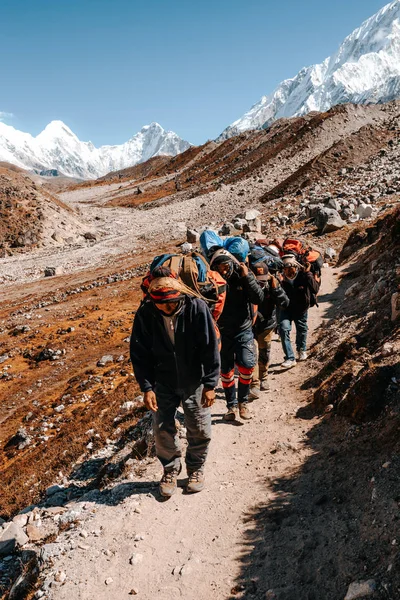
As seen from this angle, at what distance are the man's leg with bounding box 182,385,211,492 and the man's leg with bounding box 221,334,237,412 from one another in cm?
149

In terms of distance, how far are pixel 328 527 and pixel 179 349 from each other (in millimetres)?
2127

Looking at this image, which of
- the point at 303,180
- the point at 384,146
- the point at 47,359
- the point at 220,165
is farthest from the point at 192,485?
the point at 220,165

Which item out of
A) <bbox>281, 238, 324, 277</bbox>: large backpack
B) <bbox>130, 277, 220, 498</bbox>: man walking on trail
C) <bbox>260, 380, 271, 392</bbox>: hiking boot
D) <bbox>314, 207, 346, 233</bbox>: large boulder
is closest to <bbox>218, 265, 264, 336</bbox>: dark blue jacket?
<bbox>130, 277, 220, 498</bbox>: man walking on trail

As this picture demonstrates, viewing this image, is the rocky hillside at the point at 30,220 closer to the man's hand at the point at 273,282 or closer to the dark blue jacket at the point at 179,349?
the man's hand at the point at 273,282

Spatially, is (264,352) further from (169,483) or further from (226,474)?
(169,483)

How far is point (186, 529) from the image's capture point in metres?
4.43

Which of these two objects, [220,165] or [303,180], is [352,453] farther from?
[220,165]

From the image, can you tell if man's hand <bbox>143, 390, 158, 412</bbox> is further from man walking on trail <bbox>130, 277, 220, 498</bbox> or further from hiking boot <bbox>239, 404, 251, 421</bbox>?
hiking boot <bbox>239, 404, 251, 421</bbox>

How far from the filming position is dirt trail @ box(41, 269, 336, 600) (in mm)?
3838

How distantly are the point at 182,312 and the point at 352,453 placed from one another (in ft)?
7.87

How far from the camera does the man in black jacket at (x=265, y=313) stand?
6.46m

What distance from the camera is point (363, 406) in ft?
16.6

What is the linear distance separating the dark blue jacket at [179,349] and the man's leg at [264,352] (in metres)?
2.76

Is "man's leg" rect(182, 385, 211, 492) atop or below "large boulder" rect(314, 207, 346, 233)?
below
